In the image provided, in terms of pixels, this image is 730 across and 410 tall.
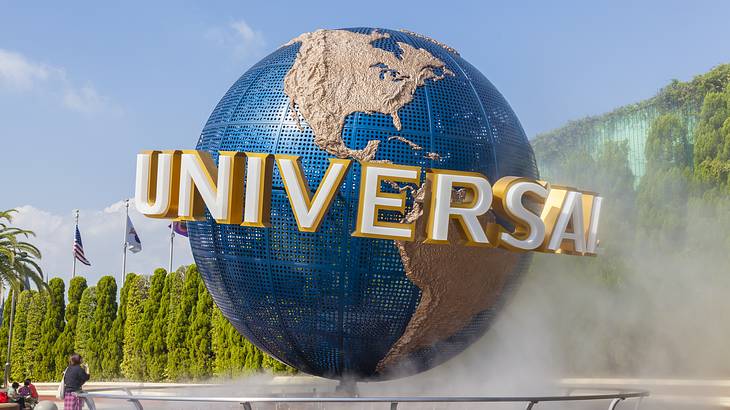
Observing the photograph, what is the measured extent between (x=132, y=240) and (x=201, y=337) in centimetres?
1179

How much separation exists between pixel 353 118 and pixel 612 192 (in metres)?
18.1

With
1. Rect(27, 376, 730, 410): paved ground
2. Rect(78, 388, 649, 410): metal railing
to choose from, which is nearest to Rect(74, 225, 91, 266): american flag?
Rect(27, 376, 730, 410): paved ground

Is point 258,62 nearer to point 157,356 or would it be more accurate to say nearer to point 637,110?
point 157,356

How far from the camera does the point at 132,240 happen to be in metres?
38.7

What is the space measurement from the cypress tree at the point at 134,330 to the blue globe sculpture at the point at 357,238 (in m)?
20.6

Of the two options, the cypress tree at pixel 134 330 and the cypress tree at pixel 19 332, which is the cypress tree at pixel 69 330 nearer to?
the cypress tree at pixel 19 332

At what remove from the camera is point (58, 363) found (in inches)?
1283

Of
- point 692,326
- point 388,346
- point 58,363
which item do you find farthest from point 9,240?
point 388,346

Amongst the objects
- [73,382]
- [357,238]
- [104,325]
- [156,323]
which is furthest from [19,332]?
[357,238]

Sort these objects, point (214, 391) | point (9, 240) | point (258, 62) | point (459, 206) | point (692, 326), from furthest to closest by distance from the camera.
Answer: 1. point (9, 240)
2. point (692, 326)
3. point (214, 391)
4. point (258, 62)
5. point (459, 206)

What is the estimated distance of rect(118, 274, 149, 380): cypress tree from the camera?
99.3 ft

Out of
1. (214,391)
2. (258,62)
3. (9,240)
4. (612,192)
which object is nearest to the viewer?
(258,62)

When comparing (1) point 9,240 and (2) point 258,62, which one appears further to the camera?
(1) point 9,240

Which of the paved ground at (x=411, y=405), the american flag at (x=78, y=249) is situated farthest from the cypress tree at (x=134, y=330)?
the american flag at (x=78, y=249)
